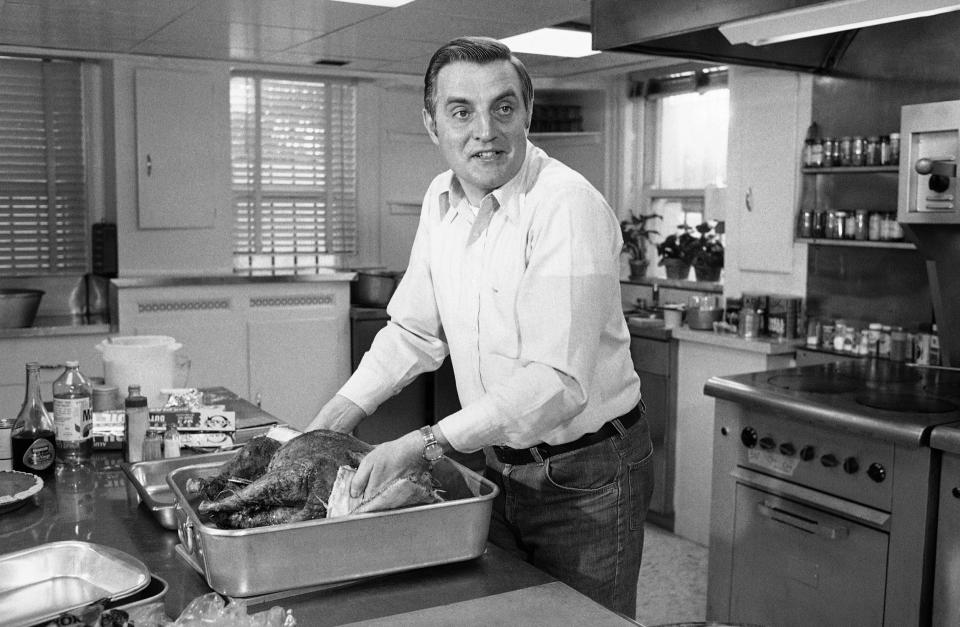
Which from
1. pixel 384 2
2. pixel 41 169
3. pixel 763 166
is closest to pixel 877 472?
pixel 763 166

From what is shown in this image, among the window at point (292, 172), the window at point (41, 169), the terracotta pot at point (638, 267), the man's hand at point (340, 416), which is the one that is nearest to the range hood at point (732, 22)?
the man's hand at point (340, 416)

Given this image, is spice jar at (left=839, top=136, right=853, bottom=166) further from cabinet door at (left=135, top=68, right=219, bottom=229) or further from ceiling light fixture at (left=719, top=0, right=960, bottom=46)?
cabinet door at (left=135, top=68, right=219, bottom=229)

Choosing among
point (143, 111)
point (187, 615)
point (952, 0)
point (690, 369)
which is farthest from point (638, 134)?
point (187, 615)

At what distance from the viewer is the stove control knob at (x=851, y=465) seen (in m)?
2.81

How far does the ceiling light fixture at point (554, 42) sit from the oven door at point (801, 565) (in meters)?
2.37

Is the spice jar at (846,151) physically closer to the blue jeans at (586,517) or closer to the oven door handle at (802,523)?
the oven door handle at (802,523)

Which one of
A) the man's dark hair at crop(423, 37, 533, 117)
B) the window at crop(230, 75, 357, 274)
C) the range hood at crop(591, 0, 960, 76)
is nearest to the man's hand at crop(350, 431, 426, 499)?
the man's dark hair at crop(423, 37, 533, 117)

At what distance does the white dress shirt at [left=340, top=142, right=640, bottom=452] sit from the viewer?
167 cm

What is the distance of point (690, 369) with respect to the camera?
14.1 ft

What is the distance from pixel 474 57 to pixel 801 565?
201 cm

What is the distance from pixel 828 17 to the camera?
99.4 inches

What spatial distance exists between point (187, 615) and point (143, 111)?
4.46 m

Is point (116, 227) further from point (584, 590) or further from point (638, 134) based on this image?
point (584, 590)

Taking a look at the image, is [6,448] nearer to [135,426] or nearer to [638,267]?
[135,426]
